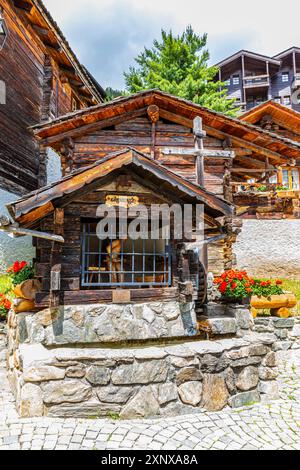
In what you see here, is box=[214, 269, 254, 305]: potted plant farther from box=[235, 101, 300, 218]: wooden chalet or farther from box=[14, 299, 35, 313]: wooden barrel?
box=[235, 101, 300, 218]: wooden chalet

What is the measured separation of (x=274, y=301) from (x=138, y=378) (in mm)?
4739

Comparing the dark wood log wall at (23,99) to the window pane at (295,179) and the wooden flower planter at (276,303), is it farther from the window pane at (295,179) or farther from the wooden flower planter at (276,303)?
the window pane at (295,179)

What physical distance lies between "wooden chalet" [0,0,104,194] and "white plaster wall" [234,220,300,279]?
9.92m

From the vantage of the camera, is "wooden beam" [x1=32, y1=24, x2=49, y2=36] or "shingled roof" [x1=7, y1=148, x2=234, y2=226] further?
"wooden beam" [x1=32, y1=24, x2=49, y2=36]

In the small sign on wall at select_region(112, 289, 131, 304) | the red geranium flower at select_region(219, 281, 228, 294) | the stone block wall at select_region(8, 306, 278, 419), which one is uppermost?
the red geranium flower at select_region(219, 281, 228, 294)

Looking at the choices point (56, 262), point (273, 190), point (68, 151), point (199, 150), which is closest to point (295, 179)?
Result: point (273, 190)

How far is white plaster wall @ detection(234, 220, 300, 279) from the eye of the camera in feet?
47.2

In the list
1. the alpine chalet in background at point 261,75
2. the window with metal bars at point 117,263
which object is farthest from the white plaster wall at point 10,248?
the alpine chalet in background at point 261,75

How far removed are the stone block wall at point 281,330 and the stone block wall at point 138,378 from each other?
2.72 m

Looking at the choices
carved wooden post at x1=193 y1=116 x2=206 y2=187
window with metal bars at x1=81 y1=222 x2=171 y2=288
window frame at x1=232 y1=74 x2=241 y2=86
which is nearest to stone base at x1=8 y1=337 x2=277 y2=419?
window with metal bars at x1=81 y1=222 x2=171 y2=288

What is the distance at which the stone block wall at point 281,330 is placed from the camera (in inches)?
312

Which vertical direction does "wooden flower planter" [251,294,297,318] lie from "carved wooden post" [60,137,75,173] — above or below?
below

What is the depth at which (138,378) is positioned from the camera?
4.73 meters

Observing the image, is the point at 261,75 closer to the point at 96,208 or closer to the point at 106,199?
the point at 106,199
